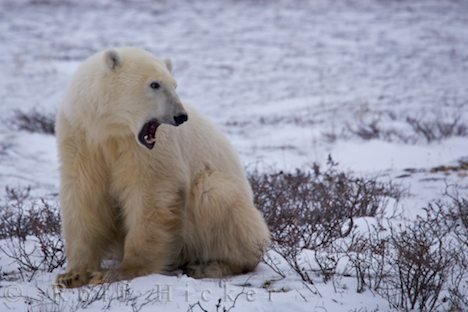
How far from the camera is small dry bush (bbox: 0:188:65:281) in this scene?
3.91 m

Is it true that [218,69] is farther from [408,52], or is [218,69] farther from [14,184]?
[14,184]

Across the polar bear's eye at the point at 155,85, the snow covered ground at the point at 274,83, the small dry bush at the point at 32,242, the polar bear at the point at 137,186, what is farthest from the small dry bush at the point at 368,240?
the small dry bush at the point at 32,242

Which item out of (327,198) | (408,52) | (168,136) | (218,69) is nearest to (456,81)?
(408,52)

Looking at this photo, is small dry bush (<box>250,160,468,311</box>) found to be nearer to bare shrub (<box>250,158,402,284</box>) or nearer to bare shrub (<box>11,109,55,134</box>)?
bare shrub (<box>250,158,402,284</box>)

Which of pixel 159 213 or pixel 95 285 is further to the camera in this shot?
pixel 159 213

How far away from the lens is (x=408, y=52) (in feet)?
51.8

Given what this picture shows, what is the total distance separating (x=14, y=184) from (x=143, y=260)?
3.43 meters

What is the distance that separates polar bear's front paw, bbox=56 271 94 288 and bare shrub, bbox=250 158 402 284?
114 centimetres

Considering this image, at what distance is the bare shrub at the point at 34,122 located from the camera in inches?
351

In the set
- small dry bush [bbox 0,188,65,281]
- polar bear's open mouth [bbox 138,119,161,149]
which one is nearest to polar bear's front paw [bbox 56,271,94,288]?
small dry bush [bbox 0,188,65,281]

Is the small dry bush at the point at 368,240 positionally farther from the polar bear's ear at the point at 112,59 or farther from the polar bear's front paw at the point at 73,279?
the polar bear's ear at the point at 112,59

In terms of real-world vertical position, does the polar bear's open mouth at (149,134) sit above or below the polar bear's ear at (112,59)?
below

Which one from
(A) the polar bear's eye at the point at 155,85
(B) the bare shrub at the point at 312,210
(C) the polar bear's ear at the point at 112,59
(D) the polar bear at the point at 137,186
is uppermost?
(C) the polar bear's ear at the point at 112,59

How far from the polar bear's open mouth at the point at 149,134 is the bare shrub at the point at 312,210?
38.7 inches
